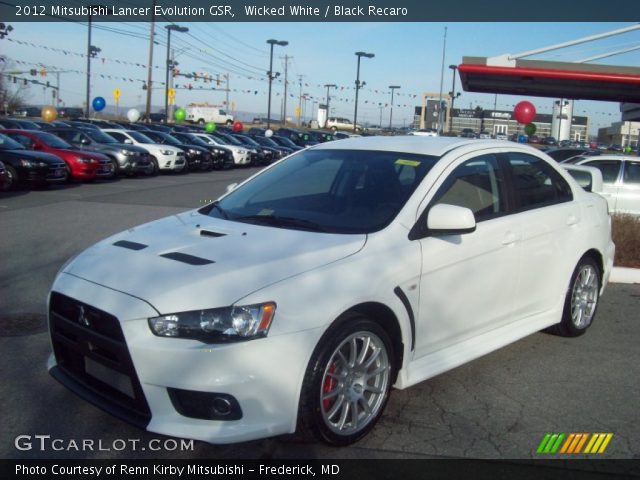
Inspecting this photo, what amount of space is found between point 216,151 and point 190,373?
25408mm

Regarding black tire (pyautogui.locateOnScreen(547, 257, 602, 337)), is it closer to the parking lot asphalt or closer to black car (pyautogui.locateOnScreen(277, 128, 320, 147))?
the parking lot asphalt

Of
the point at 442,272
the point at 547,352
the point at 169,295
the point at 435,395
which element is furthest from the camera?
the point at 547,352

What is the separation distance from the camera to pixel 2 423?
3.82 meters

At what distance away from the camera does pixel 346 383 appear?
366cm

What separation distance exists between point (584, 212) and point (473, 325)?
6.22 ft

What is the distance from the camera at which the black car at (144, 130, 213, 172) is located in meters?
25.8

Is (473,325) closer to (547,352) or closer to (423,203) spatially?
(423,203)

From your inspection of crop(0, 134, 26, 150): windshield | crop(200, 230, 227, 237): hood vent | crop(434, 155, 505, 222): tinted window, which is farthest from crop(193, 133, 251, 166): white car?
crop(200, 230, 227, 237): hood vent

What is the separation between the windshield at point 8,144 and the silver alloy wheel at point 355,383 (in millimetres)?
15791

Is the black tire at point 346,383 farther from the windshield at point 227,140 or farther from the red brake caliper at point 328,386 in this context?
the windshield at point 227,140

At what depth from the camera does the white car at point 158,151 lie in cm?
2317

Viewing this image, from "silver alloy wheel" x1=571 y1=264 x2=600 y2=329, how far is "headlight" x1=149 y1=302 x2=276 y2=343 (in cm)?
338

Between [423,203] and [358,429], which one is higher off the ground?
[423,203]

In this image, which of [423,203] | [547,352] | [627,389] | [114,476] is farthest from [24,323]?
[627,389]
